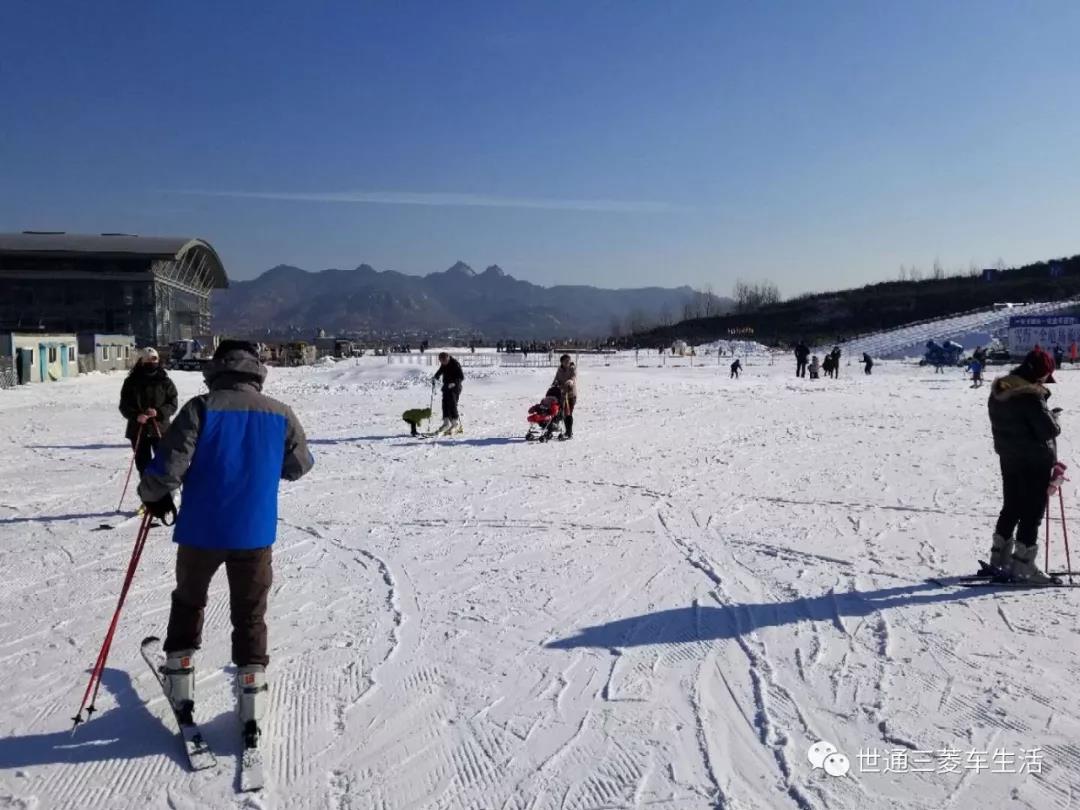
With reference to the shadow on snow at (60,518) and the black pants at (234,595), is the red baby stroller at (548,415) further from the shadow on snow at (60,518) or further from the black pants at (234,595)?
the black pants at (234,595)

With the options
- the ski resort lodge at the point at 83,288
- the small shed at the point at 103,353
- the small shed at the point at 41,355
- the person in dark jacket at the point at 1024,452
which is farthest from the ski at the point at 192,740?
the ski resort lodge at the point at 83,288

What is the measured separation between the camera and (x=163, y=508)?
6.91 metres

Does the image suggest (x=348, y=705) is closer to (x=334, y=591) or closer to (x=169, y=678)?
(x=169, y=678)

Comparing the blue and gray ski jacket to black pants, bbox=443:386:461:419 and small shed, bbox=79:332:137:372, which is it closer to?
black pants, bbox=443:386:461:419

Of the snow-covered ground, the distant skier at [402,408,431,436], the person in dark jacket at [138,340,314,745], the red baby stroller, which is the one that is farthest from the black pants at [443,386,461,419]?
the person in dark jacket at [138,340,314,745]

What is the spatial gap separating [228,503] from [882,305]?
312 feet

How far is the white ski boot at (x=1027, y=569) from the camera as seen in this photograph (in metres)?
5.95

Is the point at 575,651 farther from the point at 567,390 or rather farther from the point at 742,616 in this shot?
the point at 567,390

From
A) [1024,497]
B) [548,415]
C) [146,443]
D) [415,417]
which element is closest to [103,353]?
[415,417]

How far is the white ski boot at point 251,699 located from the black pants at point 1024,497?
5.06 meters

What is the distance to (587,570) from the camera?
6633 millimetres

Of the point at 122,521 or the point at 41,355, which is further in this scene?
the point at 41,355

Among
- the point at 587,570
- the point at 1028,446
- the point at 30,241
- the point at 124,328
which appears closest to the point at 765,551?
the point at 587,570

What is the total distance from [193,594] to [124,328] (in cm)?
7278
